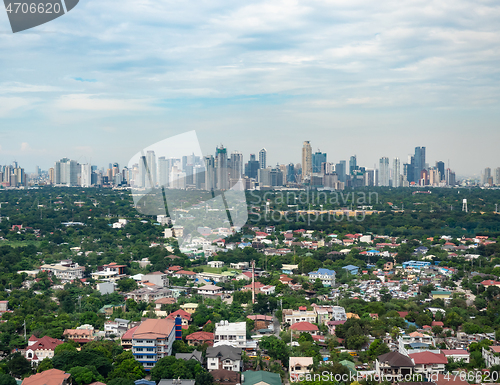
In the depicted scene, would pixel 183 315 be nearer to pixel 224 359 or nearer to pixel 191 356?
pixel 191 356

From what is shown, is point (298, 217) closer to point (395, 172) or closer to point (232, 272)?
point (232, 272)

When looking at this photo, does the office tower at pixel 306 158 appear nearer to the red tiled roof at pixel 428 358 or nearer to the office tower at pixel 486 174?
the office tower at pixel 486 174

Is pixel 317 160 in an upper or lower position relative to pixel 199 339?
upper

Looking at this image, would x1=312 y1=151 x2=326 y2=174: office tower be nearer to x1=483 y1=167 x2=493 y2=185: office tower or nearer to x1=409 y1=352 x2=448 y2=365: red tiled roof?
x1=483 y1=167 x2=493 y2=185: office tower

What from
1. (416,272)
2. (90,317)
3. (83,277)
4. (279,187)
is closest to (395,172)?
(279,187)

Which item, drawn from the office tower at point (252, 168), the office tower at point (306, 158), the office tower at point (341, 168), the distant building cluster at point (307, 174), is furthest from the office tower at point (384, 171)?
the office tower at point (252, 168)

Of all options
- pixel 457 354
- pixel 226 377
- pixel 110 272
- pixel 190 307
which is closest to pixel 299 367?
pixel 226 377

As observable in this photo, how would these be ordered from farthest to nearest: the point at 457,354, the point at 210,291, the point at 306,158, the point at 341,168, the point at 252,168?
the point at 341,168 → the point at 306,158 → the point at 252,168 → the point at 210,291 → the point at 457,354
